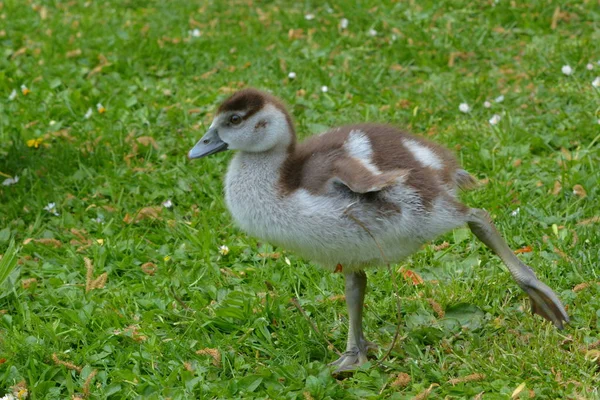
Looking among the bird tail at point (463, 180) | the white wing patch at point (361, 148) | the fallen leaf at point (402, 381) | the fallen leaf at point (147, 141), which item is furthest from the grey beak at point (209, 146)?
the fallen leaf at point (147, 141)

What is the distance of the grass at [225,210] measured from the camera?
422 centimetres

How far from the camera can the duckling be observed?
3811 millimetres

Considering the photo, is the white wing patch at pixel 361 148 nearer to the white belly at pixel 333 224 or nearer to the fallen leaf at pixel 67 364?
the white belly at pixel 333 224

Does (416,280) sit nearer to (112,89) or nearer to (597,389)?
(597,389)

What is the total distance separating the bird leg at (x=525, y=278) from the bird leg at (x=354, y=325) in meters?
0.59

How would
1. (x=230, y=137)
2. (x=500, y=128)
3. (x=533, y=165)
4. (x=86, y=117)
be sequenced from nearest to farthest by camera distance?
1. (x=230, y=137)
2. (x=533, y=165)
3. (x=500, y=128)
4. (x=86, y=117)

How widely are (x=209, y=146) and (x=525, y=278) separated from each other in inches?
63.3

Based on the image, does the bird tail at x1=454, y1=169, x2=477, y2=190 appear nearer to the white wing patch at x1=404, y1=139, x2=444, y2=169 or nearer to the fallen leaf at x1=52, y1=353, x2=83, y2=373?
the white wing patch at x1=404, y1=139, x2=444, y2=169

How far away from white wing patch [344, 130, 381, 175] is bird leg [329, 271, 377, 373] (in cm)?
59

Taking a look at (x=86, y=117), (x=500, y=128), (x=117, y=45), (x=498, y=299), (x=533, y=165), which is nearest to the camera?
(x=498, y=299)

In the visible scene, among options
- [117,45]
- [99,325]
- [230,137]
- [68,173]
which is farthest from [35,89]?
[230,137]

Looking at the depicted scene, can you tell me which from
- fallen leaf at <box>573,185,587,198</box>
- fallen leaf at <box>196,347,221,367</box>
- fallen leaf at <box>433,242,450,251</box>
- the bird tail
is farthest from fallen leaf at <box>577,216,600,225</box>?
fallen leaf at <box>196,347,221,367</box>

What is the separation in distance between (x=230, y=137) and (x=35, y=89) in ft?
12.9

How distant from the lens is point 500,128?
20.6 ft
